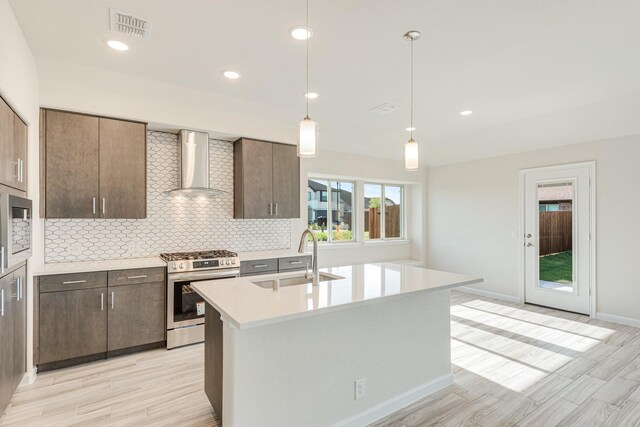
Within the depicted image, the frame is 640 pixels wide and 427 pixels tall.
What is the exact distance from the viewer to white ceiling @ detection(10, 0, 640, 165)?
2.20 metres

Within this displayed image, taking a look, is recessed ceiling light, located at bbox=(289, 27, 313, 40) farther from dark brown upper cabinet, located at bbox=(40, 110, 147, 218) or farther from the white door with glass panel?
the white door with glass panel

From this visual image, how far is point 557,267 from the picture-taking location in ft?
16.6

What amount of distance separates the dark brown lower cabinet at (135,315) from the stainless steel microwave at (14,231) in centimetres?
86

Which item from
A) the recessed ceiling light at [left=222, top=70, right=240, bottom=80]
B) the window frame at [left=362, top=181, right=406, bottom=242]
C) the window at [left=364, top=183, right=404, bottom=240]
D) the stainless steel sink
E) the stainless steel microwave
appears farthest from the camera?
the window frame at [left=362, top=181, right=406, bottom=242]

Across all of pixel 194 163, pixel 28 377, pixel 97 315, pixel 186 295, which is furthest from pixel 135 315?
pixel 194 163

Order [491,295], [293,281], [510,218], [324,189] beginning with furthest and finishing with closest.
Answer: [324,189] < [491,295] < [510,218] < [293,281]

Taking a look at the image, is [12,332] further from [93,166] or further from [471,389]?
[471,389]

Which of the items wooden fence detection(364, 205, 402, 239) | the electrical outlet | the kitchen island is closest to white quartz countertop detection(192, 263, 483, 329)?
the kitchen island

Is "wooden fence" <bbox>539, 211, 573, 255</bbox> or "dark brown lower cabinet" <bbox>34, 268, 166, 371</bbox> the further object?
"wooden fence" <bbox>539, 211, 573, 255</bbox>

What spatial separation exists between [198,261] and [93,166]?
4.55 feet

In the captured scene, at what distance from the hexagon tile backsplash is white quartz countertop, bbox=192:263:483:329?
207cm

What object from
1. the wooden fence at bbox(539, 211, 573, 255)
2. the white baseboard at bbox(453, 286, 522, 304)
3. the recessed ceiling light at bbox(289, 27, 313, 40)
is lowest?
the white baseboard at bbox(453, 286, 522, 304)

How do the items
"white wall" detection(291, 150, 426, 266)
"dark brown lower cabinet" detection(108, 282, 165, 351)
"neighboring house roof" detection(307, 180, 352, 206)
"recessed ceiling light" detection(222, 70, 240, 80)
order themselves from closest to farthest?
1. "recessed ceiling light" detection(222, 70, 240, 80)
2. "dark brown lower cabinet" detection(108, 282, 165, 351)
3. "white wall" detection(291, 150, 426, 266)
4. "neighboring house roof" detection(307, 180, 352, 206)

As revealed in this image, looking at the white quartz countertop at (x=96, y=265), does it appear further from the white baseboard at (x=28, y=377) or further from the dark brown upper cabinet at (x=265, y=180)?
the dark brown upper cabinet at (x=265, y=180)
